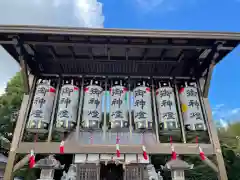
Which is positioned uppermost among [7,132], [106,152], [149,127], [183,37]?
[183,37]


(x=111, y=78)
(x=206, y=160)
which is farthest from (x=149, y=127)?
(x=111, y=78)

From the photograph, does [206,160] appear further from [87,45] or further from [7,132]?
[7,132]

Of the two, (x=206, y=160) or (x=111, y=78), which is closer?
(x=206, y=160)

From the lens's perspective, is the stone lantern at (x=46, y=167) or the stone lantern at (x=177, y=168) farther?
the stone lantern at (x=177, y=168)

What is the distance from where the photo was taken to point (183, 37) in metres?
3.82

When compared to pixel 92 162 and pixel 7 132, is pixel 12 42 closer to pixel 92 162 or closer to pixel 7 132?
pixel 92 162

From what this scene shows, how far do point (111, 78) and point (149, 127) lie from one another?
5.03 ft

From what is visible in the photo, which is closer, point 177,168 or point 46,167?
point 46,167

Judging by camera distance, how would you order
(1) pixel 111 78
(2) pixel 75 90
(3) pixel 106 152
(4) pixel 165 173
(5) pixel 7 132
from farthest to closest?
(5) pixel 7 132 → (4) pixel 165 173 → (1) pixel 111 78 → (2) pixel 75 90 → (3) pixel 106 152

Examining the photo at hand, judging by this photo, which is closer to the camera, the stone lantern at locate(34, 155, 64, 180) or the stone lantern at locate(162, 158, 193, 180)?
the stone lantern at locate(34, 155, 64, 180)

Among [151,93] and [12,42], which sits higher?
[12,42]

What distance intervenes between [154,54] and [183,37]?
2.79 ft

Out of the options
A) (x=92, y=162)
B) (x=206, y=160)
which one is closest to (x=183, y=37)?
(x=206, y=160)

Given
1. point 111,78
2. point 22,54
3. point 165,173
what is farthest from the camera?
point 165,173
